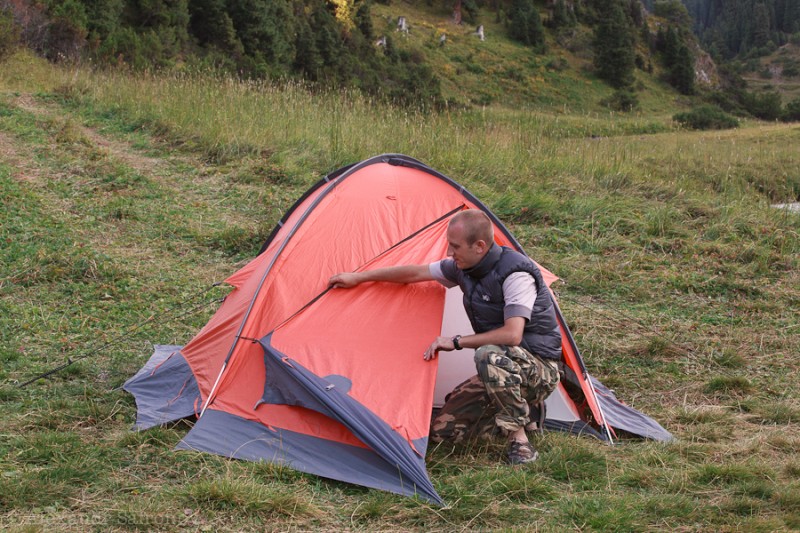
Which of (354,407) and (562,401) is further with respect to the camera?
(562,401)

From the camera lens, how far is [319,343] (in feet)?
13.9

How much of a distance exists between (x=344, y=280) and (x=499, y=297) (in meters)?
0.89

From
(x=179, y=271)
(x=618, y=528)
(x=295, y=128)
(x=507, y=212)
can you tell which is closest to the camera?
(x=618, y=528)

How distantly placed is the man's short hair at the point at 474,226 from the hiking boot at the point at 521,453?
106 centimetres

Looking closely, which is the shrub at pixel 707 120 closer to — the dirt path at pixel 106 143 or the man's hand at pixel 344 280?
the dirt path at pixel 106 143

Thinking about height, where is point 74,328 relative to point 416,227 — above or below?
below

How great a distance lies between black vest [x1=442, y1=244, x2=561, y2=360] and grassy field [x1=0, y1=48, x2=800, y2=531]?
54 centimetres

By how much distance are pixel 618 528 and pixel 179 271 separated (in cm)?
514

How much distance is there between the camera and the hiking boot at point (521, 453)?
397 cm

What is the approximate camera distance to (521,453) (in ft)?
13.1

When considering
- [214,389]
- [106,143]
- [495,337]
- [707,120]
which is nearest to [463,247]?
[495,337]

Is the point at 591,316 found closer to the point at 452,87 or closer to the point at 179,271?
the point at 179,271

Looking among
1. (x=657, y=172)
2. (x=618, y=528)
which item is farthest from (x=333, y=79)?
(x=618, y=528)

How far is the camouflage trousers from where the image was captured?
3.99 metres
